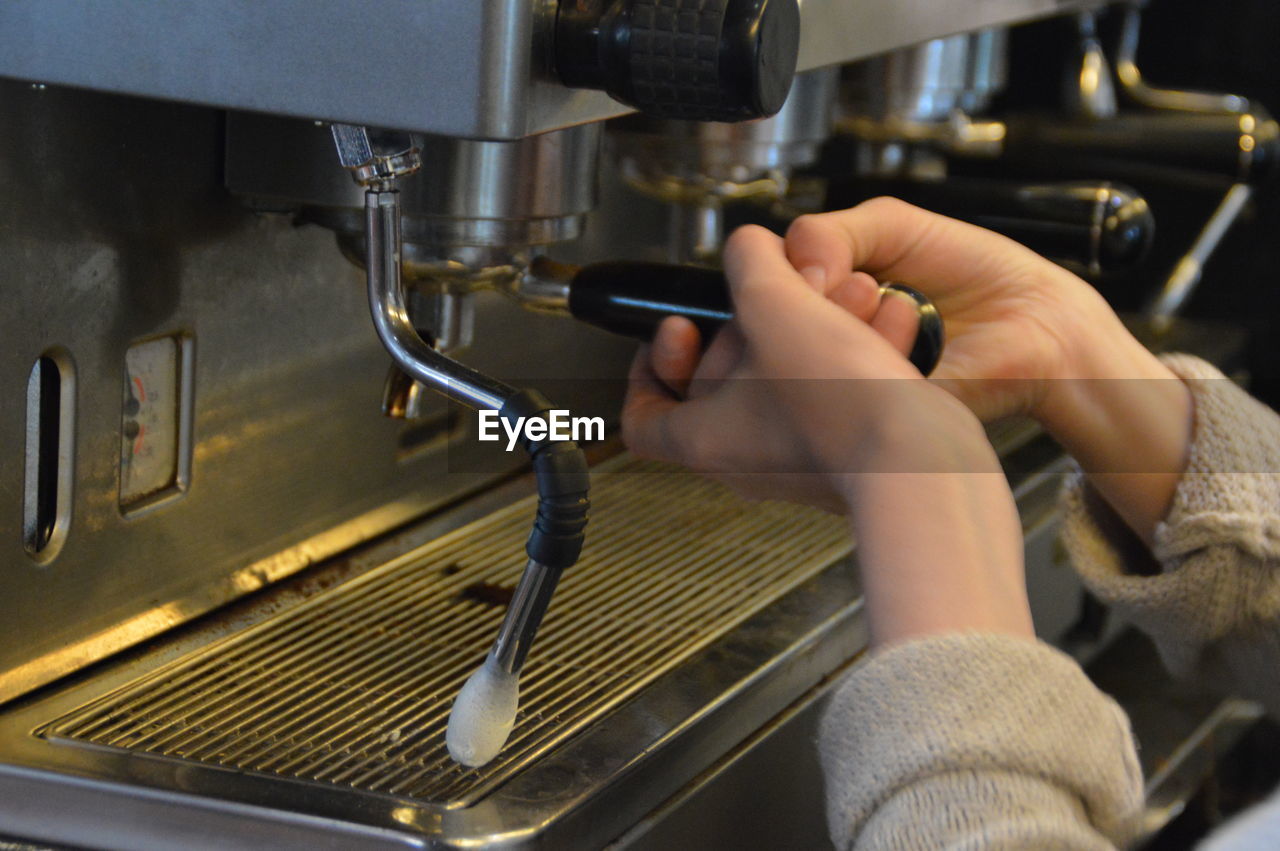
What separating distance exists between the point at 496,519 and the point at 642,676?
0.19 m

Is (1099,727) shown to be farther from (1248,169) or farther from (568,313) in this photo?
(1248,169)

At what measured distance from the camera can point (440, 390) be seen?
17.3 inches

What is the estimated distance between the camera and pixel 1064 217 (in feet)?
2.17

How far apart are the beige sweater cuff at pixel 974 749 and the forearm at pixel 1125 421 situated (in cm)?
20

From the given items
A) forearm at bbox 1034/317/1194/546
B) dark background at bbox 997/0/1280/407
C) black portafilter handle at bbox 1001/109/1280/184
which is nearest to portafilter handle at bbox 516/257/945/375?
forearm at bbox 1034/317/1194/546

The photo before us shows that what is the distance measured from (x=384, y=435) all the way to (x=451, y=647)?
0.15 m

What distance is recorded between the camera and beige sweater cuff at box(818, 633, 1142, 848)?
0.39 m

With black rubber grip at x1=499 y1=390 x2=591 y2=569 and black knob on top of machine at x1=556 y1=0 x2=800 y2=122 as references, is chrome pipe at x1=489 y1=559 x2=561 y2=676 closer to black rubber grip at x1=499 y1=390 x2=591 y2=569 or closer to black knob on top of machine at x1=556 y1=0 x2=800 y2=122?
black rubber grip at x1=499 y1=390 x2=591 y2=569

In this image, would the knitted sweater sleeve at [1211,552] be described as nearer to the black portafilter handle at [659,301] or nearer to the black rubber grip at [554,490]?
the black portafilter handle at [659,301]

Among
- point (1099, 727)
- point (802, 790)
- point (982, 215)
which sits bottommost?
point (802, 790)

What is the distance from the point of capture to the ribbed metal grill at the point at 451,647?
490 millimetres

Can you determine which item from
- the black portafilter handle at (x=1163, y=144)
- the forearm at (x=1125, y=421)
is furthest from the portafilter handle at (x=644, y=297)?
the black portafilter handle at (x=1163, y=144)

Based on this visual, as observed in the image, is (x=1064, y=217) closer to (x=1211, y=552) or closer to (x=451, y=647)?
(x=1211, y=552)

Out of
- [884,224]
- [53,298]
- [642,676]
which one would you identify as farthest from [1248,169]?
[53,298]
